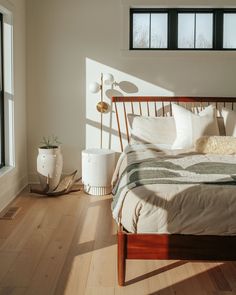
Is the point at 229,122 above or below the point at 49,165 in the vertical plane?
above

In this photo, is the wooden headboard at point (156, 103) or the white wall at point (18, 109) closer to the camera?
the white wall at point (18, 109)

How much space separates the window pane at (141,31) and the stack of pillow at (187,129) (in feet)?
3.49

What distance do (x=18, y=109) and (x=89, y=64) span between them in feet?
3.52

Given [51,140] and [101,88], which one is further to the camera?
[51,140]

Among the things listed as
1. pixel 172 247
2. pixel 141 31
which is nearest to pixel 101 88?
pixel 141 31

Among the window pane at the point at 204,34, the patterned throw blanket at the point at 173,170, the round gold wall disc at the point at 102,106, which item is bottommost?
the patterned throw blanket at the point at 173,170

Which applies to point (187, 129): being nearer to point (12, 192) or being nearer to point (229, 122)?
point (229, 122)

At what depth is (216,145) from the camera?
153 inches

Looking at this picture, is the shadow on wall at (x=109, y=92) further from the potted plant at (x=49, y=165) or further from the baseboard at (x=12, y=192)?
the baseboard at (x=12, y=192)

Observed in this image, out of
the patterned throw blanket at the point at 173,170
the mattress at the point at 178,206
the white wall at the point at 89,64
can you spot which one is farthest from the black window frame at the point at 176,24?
the mattress at the point at 178,206

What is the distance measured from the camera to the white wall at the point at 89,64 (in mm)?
4922

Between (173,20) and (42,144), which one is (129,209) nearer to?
(42,144)

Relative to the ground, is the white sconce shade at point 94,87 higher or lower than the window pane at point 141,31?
lower

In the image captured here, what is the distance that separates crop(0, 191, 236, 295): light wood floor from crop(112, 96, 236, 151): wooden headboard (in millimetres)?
1719
